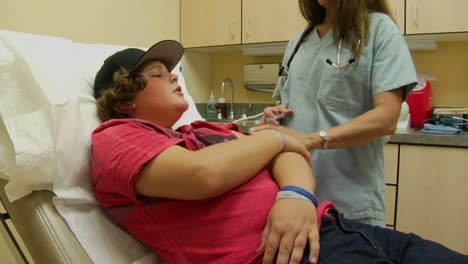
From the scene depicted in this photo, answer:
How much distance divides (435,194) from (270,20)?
1.50 meters

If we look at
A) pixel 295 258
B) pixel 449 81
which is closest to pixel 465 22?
pixel 449 81

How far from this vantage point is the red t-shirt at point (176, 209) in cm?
77

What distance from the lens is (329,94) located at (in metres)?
1.17

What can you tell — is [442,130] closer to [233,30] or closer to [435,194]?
[435,194]

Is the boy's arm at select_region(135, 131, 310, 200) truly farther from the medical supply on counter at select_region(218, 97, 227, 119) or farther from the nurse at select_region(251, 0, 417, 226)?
the medical supply on counter at select_region(218, 97, 227, 119)

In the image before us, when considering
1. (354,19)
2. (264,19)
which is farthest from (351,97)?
(264,19)

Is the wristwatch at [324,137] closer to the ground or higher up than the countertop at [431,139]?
higher up

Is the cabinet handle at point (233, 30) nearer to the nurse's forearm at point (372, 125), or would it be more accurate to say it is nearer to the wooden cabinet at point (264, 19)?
the wooden cabinet at point (264, 19)

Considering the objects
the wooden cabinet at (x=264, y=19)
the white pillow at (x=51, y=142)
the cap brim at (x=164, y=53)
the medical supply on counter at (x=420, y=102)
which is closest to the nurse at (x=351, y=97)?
the cap brim at (x=164, y=53)

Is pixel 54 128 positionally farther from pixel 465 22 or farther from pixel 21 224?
pixel 465 22

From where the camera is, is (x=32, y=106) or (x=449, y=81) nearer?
(x=32, y=106)

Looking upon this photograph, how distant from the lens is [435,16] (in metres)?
2.03

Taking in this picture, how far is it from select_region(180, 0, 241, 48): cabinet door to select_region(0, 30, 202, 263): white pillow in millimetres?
1761

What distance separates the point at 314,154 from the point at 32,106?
873 mm
